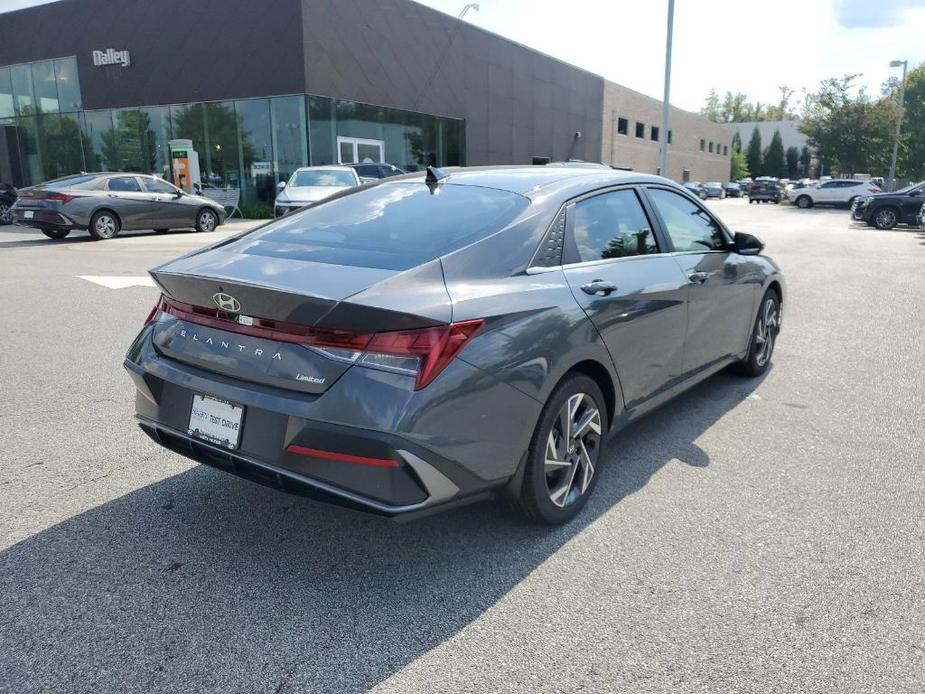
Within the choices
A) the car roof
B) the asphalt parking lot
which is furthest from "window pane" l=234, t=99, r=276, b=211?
the car roof

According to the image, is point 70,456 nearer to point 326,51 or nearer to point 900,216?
point 326,51

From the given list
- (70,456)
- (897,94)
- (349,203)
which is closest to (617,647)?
(349,203)

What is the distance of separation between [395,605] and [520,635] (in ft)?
1.61

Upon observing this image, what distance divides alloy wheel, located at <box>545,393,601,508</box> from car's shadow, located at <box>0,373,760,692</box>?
165 mm

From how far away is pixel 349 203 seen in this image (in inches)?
151

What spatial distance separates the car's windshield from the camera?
17.7 meters

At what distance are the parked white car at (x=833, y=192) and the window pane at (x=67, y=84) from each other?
36789 mm

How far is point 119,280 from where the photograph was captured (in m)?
10.1

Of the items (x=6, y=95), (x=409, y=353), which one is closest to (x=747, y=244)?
(x=409, y=353)

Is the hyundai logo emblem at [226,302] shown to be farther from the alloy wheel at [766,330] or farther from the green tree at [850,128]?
the green tree at [850,128]

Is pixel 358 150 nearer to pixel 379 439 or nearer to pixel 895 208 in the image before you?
pixel 895 208

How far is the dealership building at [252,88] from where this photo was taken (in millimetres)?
24891

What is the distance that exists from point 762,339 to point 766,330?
4.8 inches

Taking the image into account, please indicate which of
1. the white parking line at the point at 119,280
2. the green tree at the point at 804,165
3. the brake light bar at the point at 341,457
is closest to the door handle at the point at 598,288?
the brake light bar at the point at 341,457
